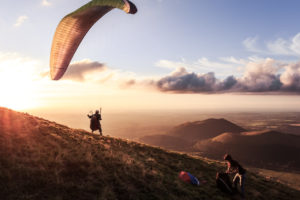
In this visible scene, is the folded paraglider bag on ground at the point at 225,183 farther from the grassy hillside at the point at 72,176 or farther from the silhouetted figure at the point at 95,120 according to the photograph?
the silhouetted figure at the point at 95,120

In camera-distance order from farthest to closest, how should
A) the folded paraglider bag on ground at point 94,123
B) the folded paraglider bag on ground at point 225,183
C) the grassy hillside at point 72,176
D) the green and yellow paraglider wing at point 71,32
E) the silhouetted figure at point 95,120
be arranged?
the folded paraglider bag on ground at point 94,123 → the silhouetted figure at point 95,120 → the folded paraglider bag on ground at point 225,183 → the green and yellow paraglider wing at point 71,32 → the grassy hillside at point 72,176

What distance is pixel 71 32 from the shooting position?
1027cm

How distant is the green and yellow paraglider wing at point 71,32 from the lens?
8906 mm

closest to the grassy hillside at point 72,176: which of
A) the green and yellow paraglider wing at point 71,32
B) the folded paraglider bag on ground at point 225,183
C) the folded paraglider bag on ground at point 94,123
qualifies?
the folded paraglider bag on ground at point 225,183

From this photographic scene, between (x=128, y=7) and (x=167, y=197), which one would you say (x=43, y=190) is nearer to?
(x=167, y=197)

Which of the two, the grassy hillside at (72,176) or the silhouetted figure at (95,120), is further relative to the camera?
the silhouetted figure at (95,120)

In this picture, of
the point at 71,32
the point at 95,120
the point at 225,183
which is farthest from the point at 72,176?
the point at 95,120

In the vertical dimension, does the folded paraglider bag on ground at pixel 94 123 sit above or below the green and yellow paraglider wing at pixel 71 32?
below

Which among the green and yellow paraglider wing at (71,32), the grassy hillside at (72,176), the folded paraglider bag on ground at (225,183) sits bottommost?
the folded paraglider bag on ground at (225,183)

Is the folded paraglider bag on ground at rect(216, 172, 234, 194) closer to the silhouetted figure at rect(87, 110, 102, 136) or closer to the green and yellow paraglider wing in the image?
the green and yellow paraglider wing

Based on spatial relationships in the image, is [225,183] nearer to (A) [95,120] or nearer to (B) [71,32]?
(B) [71,32]

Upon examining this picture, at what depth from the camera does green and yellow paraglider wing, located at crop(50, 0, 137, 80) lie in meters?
8.91

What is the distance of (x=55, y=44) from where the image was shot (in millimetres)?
10883

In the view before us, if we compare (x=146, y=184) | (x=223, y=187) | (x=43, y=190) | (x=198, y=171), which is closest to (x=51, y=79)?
(x=43, y=190)
